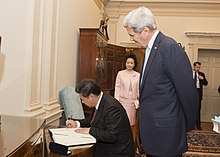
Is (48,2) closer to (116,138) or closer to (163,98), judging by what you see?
(116,138)

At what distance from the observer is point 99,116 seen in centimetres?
273

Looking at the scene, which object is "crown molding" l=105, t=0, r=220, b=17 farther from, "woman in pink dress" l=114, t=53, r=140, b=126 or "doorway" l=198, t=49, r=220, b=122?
"woman in pink dress" l=114, t=53, r=140, b=126

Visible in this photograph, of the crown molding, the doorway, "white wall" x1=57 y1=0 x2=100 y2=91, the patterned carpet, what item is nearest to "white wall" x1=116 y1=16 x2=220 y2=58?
the crown molding

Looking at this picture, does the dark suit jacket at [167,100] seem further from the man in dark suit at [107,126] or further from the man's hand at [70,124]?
the man's hand at [70,124]

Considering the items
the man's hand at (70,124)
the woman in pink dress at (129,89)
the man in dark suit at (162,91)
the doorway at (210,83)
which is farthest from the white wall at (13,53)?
the doorway at (210,83)

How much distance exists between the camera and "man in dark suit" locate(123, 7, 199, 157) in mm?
1965

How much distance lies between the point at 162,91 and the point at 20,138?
0.93 m

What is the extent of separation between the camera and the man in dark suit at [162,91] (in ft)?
6.45

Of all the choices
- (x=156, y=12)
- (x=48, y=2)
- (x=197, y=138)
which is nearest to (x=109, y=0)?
(x=156, y=12)

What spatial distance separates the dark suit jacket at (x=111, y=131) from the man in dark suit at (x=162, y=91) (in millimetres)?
553

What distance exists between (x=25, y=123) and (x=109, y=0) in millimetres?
7433

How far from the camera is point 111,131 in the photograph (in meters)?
2.60

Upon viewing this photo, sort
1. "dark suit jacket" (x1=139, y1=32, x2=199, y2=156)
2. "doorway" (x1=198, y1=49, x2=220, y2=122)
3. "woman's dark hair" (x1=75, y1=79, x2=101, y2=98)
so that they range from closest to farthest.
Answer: "dark suit jacket" (x1=139, y1=32, x2=199, y2=156)
"woman's dark hair" (x1=75, y1=79, x2=101, y2=98)
"doorway" (x1=198, y1=49, x2=220, y2=122)

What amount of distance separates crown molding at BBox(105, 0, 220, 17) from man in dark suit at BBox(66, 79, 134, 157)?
6.97 metres
